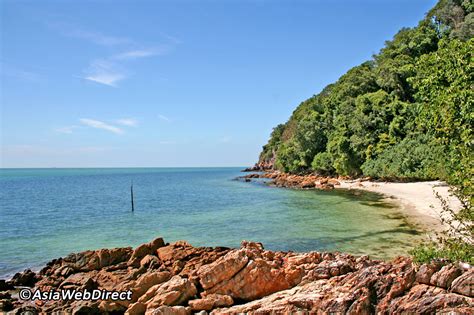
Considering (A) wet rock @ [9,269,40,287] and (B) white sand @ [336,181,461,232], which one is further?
(B) white sand @ [336,181,461,232]

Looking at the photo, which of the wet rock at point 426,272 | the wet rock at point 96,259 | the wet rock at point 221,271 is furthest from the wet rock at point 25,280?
the wet rock at point 426,272

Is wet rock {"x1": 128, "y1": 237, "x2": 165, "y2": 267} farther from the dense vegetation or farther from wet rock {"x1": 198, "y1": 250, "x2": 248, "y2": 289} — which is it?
the dense vegetation

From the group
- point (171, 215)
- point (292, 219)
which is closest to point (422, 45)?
point (292, 219)

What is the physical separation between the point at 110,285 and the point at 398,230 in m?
18.0

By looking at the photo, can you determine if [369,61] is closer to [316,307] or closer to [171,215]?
[171,215]

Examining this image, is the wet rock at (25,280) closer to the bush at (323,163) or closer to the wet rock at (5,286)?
the wet rock at (5,286)

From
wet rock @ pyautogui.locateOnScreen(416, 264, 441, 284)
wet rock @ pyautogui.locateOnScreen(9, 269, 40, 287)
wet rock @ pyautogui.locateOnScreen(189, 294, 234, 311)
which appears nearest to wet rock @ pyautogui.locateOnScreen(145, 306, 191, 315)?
wet rock @ pyautogui.locateOnScreen(189, 294, 234, 311)

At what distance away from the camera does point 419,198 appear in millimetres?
33875

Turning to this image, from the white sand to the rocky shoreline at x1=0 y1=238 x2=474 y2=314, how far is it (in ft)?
27.1

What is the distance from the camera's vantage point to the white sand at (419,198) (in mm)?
23656

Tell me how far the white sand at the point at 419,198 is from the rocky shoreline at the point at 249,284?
8.26 m

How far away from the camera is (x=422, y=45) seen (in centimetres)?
6166

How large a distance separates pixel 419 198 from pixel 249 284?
99.2 feet

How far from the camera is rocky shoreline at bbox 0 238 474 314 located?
7777 mm
